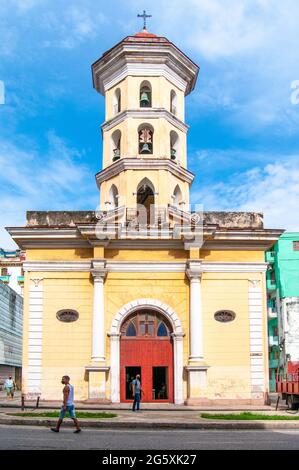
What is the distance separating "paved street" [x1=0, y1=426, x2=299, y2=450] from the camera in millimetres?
12141

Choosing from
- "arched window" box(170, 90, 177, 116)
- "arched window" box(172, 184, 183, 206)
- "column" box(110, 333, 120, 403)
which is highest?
"arched window" box(170, 90, 177, 116)

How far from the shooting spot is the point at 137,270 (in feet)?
81.1

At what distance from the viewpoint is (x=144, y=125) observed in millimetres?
26547

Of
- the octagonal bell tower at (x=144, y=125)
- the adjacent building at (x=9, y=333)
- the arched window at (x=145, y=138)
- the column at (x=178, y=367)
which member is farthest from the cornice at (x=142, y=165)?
the adjacent building at (x=9, y=333)

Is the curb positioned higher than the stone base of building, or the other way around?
the stone base of building

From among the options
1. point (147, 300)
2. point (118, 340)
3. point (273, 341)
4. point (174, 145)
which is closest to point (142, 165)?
point (174, 145)

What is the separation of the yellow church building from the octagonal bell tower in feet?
0.42

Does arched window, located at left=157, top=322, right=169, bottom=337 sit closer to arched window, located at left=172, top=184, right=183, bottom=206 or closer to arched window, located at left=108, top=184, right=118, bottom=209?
arched window, located at left=172, top=184, right=183, bottom=206

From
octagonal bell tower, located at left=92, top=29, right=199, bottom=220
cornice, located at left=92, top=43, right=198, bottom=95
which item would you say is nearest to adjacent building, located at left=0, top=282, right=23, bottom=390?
octagonal bell tower, located at left=92, top=29, right=199, bottom=220

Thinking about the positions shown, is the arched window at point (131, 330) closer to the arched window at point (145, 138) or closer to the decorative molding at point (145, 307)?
the decorative molding at point (145, 307)

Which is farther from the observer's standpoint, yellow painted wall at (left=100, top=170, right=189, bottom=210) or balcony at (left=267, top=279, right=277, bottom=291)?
balcony at (left=267, top=279, right=277, bottom=291)

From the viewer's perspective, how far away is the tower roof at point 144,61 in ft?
87.7

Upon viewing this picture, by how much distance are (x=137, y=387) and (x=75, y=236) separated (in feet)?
21.2

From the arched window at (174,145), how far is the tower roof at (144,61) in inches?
90.5
